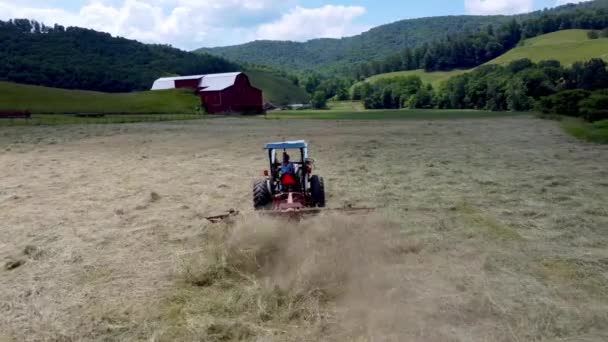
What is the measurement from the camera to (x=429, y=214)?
36.3 ft

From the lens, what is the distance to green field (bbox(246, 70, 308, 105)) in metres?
139

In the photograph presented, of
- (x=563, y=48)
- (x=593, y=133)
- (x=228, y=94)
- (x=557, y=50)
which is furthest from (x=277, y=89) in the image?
(x=593, y=133)

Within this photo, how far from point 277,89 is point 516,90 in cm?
8117

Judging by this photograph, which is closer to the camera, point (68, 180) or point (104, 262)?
point (104, 262)

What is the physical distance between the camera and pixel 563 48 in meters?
132

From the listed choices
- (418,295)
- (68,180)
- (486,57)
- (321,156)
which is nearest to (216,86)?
(321,156)

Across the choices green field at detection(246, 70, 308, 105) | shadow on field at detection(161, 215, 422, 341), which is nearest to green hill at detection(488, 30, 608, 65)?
green field at detection(246, 70, 308, 105)

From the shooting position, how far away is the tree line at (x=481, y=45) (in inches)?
6398

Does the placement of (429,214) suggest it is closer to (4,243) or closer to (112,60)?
(4,243)

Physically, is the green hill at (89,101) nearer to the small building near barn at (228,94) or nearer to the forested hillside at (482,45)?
the small building near barn at (228,94)

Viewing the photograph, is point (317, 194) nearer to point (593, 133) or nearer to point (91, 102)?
point (593, 133)

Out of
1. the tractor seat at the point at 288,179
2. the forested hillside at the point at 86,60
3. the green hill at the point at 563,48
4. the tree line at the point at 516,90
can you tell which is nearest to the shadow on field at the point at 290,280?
the tractor seat at the point at 288,179

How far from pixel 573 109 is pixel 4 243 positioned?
4825cm

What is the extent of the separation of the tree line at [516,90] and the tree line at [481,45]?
155 ft
